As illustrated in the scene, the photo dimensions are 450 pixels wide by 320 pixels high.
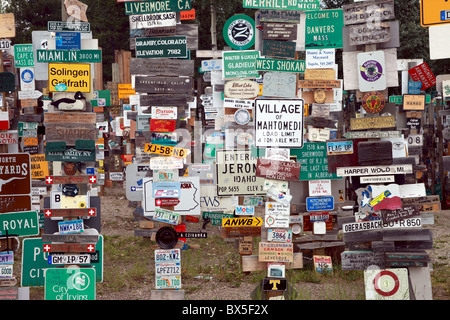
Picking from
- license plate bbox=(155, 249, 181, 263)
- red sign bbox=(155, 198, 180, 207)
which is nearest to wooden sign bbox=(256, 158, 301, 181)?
red sign bbox=(155, 198, 180, 207)

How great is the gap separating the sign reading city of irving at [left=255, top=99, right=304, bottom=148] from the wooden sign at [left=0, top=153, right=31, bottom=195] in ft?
8.98

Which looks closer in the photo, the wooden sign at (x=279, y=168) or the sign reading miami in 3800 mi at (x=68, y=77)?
the wooden sign at (x=279, y=168)

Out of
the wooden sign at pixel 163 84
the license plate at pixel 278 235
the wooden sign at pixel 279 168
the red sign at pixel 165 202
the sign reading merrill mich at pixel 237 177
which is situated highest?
the wooden sign at pixel 163 84

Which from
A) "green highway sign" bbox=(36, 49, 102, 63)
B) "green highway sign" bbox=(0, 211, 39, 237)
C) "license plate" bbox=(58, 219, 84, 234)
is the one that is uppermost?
"green highway sign" bbox=(36, 49, 102, 63)

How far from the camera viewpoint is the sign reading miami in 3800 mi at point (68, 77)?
743cm

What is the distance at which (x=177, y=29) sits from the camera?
303 inches

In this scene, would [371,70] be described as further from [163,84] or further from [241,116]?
[241,116]

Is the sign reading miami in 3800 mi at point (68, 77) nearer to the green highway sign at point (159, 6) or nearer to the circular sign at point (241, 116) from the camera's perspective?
the green highway sign at point (159, 6)

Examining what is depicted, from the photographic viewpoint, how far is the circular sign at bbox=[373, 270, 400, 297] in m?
6.92

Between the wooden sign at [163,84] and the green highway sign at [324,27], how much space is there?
275 centimetres

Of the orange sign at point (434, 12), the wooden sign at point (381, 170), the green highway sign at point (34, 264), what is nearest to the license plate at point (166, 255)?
the green highway sign at point (34, 264)

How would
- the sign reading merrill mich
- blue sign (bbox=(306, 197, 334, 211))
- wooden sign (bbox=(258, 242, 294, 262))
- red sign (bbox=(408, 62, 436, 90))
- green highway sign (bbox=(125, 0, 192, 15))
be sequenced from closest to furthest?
wooden sign (bbox=(258, 242, 294, 262)) → green highway sign (bbox=(125, 0, 192, 15)) → the sign reading merrill mich → blue sign (bbox=(306, 197, 334, 211)) → red sign (bbox=(408, 62, 436, 90))

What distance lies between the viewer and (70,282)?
279 inches

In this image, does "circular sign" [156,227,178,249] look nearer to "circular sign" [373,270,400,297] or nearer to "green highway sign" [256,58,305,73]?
"green highway sign" [256,58,305,73]
